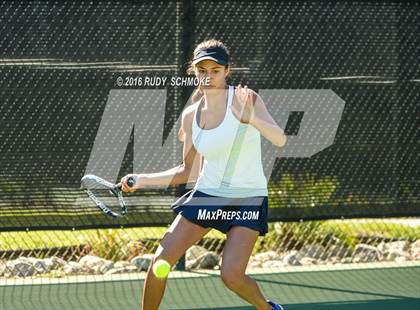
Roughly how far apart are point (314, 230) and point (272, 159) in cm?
93

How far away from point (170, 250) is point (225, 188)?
0.44 m

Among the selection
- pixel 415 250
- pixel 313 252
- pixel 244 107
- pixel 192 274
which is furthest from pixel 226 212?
pixel 415 250

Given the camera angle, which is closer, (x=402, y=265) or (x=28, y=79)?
(x=28, y=79)

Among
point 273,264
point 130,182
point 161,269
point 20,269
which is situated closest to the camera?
point 161,269

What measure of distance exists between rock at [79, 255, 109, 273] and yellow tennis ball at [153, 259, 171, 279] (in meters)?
2.69

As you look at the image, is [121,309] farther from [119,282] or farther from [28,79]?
[28,79]

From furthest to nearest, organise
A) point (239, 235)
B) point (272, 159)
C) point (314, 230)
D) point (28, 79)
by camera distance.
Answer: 1. point (314, 230)
2. point (272, 159)
3. point (28, 79)
4. point (239, 235)

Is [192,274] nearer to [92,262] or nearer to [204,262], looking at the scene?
[204,262]

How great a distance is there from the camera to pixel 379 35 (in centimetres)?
788

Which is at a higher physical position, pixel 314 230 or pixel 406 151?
pixel 406 151

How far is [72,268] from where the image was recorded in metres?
7.61

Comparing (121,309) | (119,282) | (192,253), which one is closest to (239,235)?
Answer: (121,309)

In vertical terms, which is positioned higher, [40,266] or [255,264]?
[255,264]

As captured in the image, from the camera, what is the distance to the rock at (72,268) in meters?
7.57
